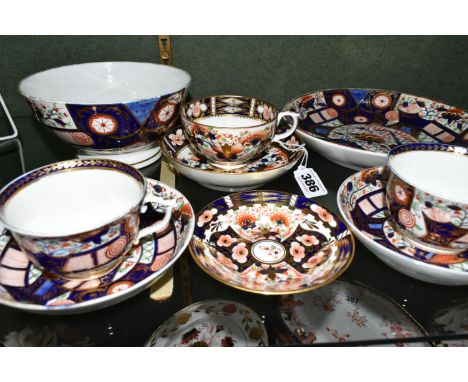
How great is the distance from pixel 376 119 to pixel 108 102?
0.59 m

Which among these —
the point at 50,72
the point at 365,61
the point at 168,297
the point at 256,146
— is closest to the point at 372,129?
the point at 365,61

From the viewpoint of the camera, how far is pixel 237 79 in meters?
0.94

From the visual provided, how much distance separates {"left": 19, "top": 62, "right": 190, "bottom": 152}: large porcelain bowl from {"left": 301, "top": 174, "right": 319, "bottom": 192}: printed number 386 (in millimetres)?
274

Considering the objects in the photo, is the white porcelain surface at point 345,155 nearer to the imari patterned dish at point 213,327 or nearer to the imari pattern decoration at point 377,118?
the imari pattern decoration at point 377,118

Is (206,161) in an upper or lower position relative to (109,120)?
lower

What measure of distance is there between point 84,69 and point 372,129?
661mm

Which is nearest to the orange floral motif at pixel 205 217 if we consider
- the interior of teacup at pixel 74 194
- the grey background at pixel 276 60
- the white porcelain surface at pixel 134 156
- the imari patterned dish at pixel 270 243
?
the imari patterned dish at pixel 270 243

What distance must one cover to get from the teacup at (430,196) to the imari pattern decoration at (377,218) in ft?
0.04

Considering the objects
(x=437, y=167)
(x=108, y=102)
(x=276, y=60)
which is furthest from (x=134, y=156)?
(x=437, y=167)

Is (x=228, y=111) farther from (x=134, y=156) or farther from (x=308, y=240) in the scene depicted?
(x=308, y=240)

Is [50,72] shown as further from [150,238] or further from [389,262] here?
[389,262]

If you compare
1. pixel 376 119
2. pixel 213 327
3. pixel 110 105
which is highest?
pixel 110 105

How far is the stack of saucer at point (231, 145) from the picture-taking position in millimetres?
625

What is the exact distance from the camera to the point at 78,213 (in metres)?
0.58
